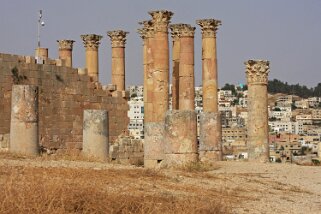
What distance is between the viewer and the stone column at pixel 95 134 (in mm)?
25781

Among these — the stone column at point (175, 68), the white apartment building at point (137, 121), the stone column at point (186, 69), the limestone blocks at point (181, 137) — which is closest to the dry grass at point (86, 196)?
the limestone blocks at point (181, 137)

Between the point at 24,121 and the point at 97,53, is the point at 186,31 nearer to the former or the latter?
the point at 97,53

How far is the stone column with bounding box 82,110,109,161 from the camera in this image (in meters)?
25.8

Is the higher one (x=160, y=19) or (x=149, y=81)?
(x=160, y=19)

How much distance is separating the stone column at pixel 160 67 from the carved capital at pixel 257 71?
11.7ft

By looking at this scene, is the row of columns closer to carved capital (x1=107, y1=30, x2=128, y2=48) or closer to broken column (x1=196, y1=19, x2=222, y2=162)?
carved capital (x1=107, y1=30, x2=128, y2=48)

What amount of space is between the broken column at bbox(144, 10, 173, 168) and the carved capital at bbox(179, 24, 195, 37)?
2431 mm

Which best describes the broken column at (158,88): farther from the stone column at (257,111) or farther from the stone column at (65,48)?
the stone column at (65,48)

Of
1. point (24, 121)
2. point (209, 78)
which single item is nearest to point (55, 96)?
point (24, 121)

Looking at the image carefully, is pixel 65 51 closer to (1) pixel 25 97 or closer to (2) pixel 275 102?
(1) pixel 25 97

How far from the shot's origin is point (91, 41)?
124 ft

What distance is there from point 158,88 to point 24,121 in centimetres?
706

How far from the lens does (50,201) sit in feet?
38.1

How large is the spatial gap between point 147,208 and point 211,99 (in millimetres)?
20625
